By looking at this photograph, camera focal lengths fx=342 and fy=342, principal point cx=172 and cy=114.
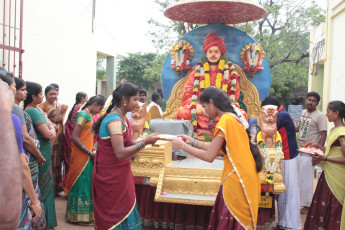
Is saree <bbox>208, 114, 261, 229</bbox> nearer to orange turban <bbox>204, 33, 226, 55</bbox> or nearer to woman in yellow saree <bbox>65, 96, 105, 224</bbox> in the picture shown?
woman in yellow saree <bbox>65, 96, 105, 224</bbox>

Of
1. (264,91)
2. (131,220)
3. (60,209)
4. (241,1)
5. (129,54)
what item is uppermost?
(129,54)

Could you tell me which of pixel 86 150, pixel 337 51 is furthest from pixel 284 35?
pixel 86 150

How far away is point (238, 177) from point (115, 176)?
1.08 meters

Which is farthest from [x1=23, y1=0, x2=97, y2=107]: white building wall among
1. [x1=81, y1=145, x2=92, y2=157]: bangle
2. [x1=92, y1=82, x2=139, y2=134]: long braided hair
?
[x1=92, y1=82, x2=139, y2=134]: long braided hair

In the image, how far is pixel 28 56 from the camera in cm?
812

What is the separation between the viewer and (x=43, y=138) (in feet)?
13.2

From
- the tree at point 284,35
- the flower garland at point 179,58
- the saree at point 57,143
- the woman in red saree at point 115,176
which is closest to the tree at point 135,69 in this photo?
the tree at point 284,35

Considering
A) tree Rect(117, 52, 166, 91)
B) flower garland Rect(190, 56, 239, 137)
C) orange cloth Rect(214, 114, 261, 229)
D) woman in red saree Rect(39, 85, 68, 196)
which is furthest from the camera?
tree Rect(117, 52, 166, 91)

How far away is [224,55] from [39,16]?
16.0ft

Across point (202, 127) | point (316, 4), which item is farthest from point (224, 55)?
point (316, 4)

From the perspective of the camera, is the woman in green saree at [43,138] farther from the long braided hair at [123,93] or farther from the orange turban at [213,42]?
the orange turban at [213,42]

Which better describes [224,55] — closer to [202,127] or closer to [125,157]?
[202,127]

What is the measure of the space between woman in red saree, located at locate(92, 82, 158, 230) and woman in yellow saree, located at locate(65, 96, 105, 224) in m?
1.77

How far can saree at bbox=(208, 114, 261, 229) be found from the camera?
9.52ft
